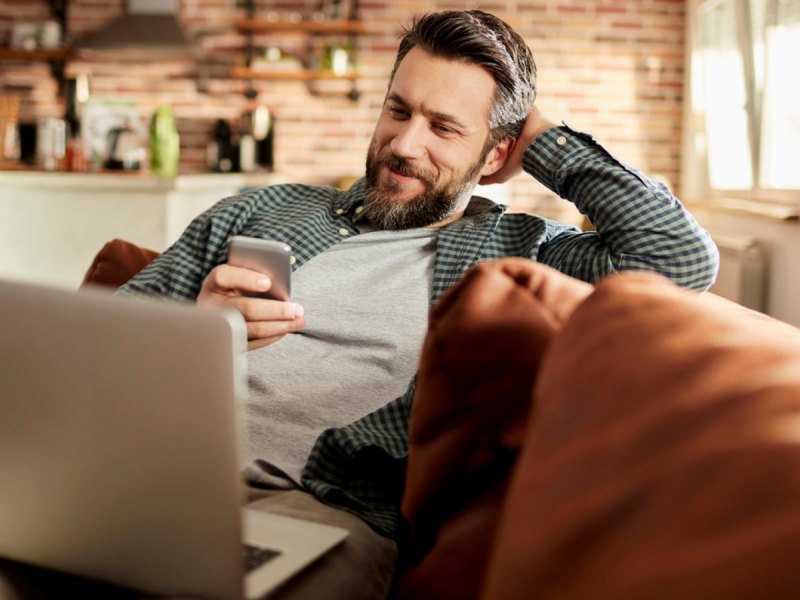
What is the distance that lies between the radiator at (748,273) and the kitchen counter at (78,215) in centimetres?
231

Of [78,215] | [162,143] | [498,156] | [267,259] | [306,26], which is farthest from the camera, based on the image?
[306,26]

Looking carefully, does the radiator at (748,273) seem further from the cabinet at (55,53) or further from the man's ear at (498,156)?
the cabinet at (55,53)

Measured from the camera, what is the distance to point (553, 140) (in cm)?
168

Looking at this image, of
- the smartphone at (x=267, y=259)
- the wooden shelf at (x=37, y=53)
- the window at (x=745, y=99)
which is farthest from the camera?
the wooden shelf at (x=37, y=53)

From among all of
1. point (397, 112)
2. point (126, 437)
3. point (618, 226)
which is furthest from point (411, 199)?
point (126, 437)

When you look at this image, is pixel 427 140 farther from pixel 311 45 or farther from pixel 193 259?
pixel 311 45

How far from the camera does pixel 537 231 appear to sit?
5.17ft

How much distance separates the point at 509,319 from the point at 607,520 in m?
0.26

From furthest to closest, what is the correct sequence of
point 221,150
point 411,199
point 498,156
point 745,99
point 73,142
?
point 221,150 < point 73,142 < point 745,99 < point 498,156 < point 411,199

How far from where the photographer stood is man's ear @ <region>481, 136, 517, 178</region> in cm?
184

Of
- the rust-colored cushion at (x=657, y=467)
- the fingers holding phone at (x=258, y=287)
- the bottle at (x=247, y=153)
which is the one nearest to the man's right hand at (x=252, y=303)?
the fingers holding phone at (x=258, y=287)

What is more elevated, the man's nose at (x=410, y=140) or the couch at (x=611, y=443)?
the man's nose at (x=410, y=140)

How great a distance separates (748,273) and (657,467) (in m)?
3.15

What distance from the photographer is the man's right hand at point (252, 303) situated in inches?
50.1
